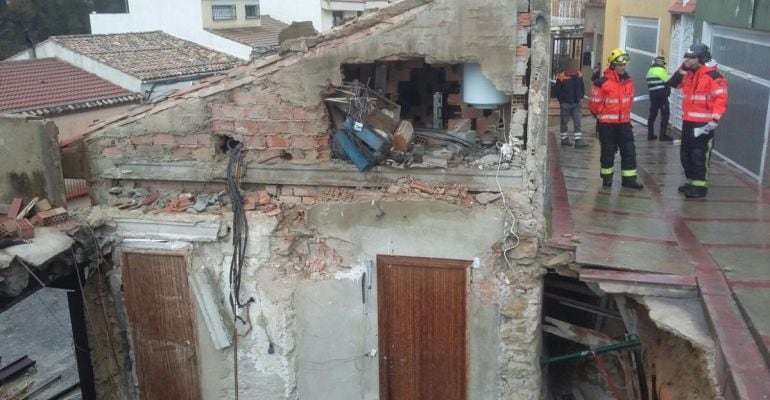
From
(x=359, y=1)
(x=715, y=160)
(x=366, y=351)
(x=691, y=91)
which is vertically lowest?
(x=366, y=351)

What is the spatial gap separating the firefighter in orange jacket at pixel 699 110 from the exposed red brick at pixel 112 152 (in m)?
6.46

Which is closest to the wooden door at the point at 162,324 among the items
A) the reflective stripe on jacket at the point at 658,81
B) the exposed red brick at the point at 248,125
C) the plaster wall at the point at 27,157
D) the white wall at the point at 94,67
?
the plaster wall at the point at 27,157

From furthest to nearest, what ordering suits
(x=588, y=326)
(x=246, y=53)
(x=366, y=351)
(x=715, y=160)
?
(x=246, y=53) < (x=715, y=160) < (x=588, y=326) < (x=366, y=351)

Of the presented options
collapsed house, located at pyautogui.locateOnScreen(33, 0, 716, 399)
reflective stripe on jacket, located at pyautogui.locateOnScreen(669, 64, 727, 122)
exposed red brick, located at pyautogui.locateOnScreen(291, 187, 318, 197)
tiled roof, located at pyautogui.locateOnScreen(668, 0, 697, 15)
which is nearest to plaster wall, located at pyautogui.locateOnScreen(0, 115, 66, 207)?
collapsed house, located at pyautogui.locateOnScreen(33, 0, 716, 399)

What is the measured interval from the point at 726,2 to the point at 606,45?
22.2 ft

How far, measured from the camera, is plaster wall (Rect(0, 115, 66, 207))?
22.2 ft

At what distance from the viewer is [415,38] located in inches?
244

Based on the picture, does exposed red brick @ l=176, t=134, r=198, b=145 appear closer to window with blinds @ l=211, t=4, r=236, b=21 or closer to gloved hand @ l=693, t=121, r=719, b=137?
gloved hand @ l=693, t=121, r=719, b=137

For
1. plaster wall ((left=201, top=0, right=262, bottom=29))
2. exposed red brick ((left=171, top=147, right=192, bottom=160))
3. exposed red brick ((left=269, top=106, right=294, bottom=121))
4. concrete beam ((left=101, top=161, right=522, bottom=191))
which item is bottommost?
concrete beam ((left=101, top=161, right=522, bottom=191))

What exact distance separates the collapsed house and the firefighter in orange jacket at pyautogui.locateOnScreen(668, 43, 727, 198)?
6.83 feet

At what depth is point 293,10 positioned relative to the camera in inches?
1346

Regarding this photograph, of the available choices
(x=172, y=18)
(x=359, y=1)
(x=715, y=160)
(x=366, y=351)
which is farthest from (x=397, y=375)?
(x=359, y=1)

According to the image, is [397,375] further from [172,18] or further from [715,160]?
[172,18]

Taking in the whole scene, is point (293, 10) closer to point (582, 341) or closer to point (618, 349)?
point (582, 341)
